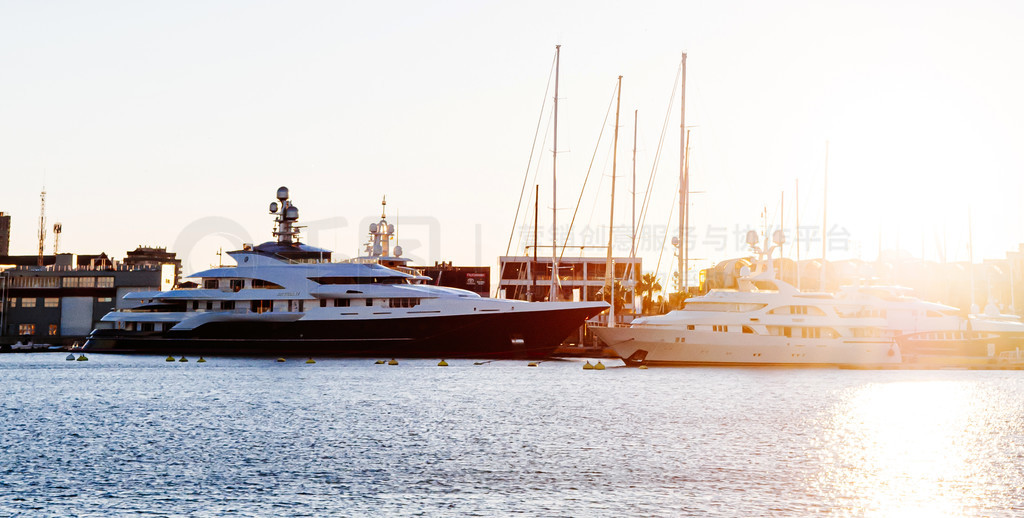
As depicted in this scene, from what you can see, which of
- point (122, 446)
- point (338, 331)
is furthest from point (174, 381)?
point (122, 446)

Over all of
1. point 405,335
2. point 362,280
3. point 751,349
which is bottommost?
point 751,349

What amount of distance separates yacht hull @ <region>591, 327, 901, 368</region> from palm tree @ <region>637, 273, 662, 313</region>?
4474 centimetres

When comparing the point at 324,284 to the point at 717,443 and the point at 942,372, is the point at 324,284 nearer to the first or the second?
the point at 942,372

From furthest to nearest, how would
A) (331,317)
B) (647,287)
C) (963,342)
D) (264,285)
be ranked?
(647,287) < (264,285) < (331,317) < (963,342)

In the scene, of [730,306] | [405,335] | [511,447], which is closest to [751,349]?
[730,306]

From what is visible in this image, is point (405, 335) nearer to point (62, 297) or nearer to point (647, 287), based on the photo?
point (647, 287)

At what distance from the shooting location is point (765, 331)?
62.4 meters

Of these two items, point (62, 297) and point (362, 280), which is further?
point (62, 297)

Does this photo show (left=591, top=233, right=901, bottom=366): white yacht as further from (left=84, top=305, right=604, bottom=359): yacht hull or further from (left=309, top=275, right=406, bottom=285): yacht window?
(left=309, top=275, right=406, bottom=285): yacht window

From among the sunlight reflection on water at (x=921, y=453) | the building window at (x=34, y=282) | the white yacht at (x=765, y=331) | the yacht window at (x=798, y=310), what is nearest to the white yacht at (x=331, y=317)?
the white yacht at (x=765, y=331)

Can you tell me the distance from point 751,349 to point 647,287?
54.5 m

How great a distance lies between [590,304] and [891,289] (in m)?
20.6

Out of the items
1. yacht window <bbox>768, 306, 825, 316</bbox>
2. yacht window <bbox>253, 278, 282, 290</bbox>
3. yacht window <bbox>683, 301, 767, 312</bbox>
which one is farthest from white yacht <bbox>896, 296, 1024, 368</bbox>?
yacht window <bbox>253, 278, 282, 290</bbox>

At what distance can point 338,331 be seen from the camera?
76062mm
